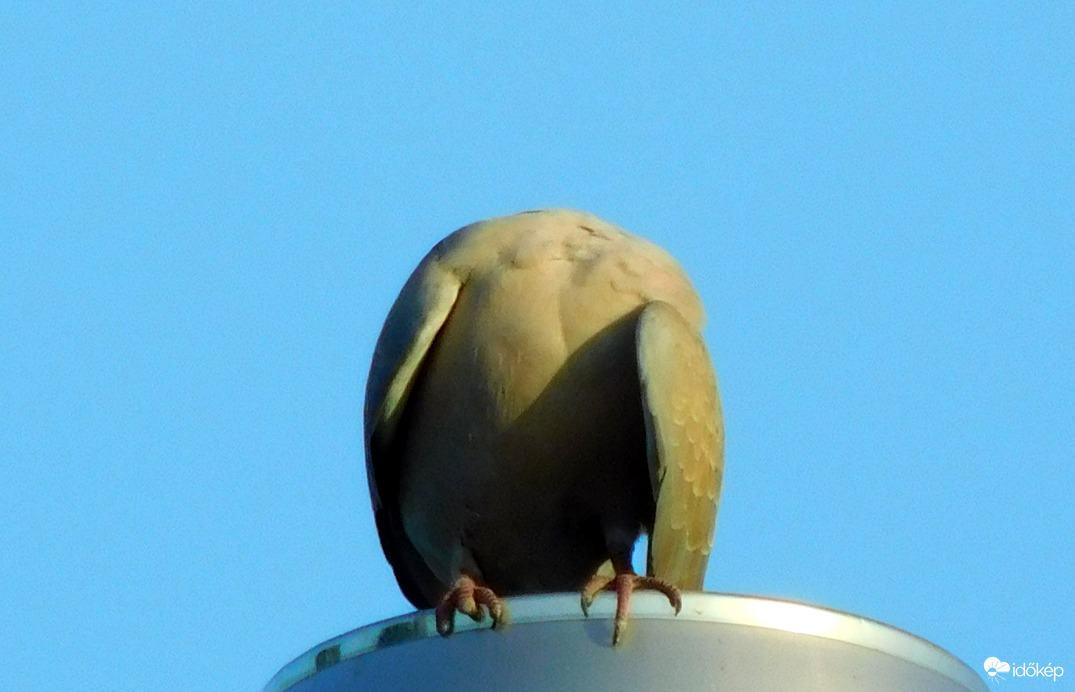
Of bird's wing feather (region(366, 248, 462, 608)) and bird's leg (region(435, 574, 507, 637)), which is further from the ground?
bird's wing feather (region(366, 248, 462, 608))

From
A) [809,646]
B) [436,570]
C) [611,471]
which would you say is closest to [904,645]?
[809,646]

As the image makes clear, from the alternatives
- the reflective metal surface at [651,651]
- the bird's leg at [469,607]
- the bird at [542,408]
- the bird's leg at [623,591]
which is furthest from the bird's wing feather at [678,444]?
the reflective metal surface at [651,651]

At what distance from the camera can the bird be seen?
5.83m

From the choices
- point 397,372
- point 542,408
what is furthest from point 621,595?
point 397,372

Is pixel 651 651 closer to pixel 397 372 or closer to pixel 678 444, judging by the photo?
pixel 678 444

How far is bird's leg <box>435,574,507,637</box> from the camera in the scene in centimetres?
446

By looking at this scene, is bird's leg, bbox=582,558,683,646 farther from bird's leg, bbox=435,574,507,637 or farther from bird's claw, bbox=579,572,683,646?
bird's leg, bbox=435,574,507,637

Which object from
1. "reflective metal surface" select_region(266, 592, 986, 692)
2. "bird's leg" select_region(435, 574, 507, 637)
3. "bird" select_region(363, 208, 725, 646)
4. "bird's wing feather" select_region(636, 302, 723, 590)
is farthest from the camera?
"bird" select_region(363, 208, 725, 646)

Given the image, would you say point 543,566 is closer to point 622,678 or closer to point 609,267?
point 609,267

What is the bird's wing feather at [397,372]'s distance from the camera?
6.06 metres

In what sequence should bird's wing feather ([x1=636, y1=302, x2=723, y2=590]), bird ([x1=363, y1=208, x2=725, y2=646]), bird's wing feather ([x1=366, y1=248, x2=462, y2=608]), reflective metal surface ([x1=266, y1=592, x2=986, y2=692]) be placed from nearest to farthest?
reflective metal surface ([x1=266, y1=592, x2=986, y2=692]) < bird's wing feather ([x1=636, y1=302, x2=723, y2=590]) < bird ([x1=363, y1=208, x2=725, y2=646]) < bird's wing feather ([x1=366, y1=248, x2=462, y2=608])

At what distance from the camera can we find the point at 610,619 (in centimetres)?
442

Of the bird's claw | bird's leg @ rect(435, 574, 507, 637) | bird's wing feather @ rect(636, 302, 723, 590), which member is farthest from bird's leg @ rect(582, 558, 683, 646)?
bird's wing feather @ rect(636, 302, 723, 590)

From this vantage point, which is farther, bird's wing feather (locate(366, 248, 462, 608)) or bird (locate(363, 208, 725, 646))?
bird's wing feather (locate(366, 248, 462, 608))
